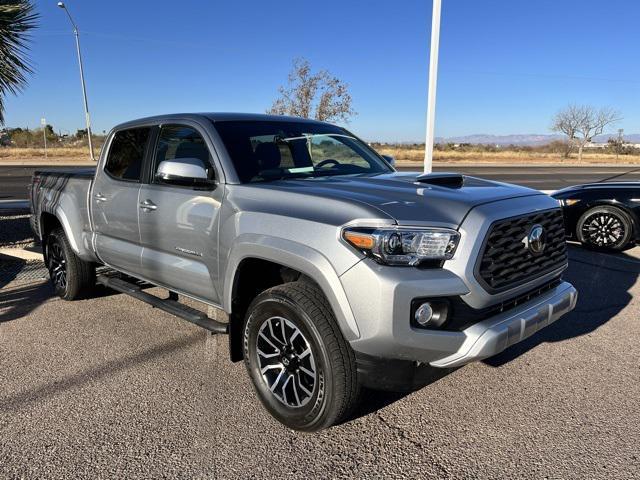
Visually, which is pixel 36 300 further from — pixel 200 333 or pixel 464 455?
pixel 464 455

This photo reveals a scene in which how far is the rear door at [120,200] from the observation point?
4.27 m

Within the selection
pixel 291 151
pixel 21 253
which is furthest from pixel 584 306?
pixel 21 253

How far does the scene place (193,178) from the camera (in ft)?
11.3

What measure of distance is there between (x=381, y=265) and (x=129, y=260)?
2.63 metres

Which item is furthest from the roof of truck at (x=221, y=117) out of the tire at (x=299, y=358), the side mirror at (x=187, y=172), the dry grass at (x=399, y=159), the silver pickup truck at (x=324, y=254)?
the dry grass at (x=399, y=159)

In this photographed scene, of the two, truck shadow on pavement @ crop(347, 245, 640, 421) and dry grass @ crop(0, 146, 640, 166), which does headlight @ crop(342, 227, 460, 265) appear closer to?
truck shadow on pavement @ crop(347, 245, 640, 421)

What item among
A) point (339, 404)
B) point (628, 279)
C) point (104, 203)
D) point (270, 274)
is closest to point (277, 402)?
point (339, 404)

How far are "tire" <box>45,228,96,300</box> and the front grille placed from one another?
408cm

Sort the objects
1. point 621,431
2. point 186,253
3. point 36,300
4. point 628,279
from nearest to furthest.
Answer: point 621,431, point 186,253, point 36,300, point 628,279

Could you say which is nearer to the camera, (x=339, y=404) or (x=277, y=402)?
(x=339, y=404)

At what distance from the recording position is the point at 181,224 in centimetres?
368

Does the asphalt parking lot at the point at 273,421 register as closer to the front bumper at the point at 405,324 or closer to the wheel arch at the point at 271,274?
the front bumper at the point at 405,324

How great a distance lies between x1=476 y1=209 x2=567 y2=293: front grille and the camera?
275 cm

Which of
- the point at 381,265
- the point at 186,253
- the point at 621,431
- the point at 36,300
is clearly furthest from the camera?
the point at 36,300
